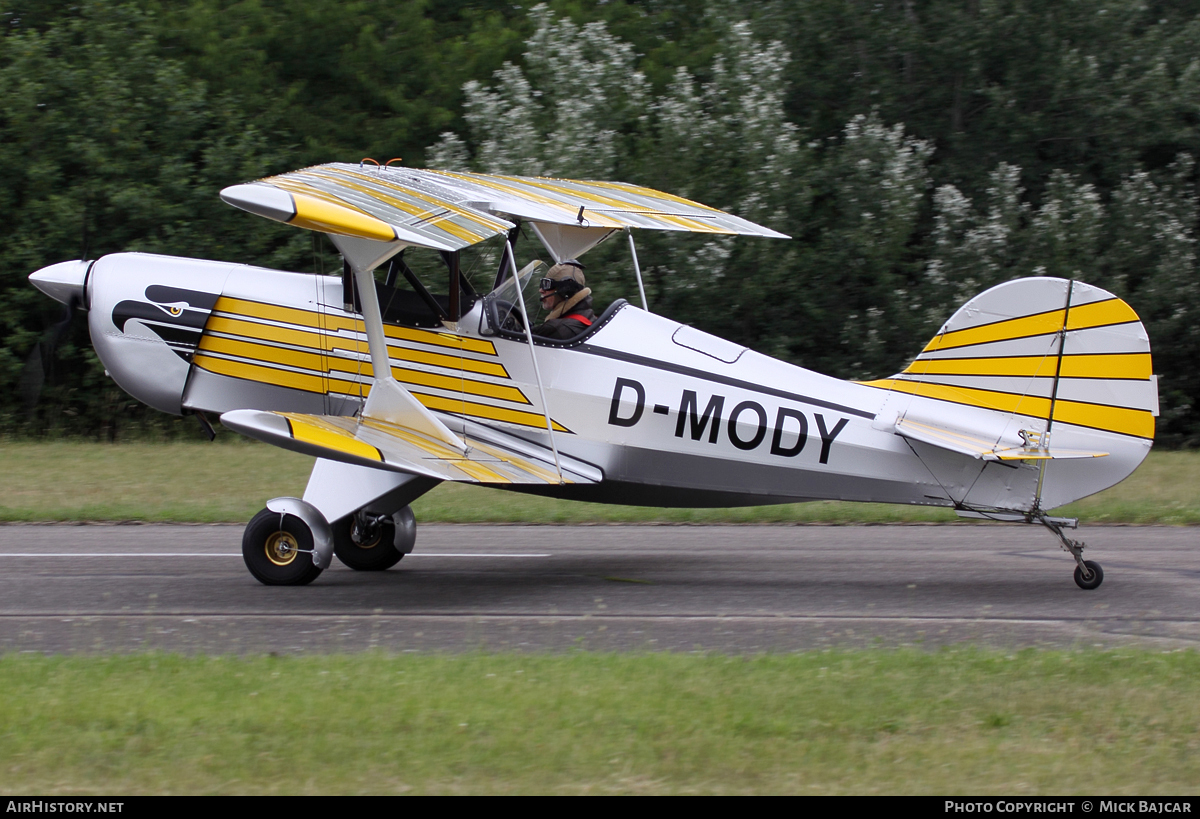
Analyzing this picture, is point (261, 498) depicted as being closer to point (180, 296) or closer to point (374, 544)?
point (374, 544)

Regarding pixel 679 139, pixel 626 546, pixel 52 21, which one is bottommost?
pixel 626 546

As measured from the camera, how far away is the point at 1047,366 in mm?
8094

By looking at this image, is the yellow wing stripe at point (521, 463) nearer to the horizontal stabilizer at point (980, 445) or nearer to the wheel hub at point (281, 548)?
the wheel hub at point (281, 548)

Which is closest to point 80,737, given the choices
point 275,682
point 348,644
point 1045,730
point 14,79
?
point 275,682

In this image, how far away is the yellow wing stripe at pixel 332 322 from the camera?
28.9 ft

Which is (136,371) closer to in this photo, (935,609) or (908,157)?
(935,609)

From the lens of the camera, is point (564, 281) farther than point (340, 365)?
Yes

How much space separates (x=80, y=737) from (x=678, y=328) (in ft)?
17.5

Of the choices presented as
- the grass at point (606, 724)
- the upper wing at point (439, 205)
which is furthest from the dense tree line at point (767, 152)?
the grass at point (606, 724)

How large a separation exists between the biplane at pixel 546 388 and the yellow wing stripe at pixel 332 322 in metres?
0.02

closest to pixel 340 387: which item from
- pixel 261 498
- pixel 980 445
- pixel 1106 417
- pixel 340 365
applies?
pixel 340 365

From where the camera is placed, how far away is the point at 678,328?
8914 mm

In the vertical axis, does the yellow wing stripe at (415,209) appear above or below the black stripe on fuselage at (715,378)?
above

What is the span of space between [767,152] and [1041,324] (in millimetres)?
13052
